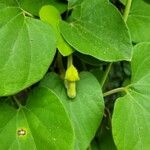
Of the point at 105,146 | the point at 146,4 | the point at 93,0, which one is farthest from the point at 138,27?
the point at 105,146

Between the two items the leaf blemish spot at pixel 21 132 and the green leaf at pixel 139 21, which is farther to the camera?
the green leaf at pixel 139 21

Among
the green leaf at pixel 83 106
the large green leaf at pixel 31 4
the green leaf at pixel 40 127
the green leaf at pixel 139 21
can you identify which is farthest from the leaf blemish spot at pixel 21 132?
the green leaf at pixel 139 21

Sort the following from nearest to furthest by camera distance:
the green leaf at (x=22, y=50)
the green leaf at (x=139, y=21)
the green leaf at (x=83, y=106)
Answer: the green leaf at (x=22, y=50) → the green leaf at (x=83, y=106) → the green leaf at (x=139, y=21)

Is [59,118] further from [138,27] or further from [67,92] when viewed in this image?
[138,27]

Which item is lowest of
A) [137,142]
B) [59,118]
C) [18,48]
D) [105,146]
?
[105,146]

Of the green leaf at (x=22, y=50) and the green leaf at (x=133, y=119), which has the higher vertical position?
the green leaf at (x=22, y=50)

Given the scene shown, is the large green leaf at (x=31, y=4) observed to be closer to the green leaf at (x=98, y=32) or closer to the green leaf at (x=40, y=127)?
the green leaf at (x=98, y=32)

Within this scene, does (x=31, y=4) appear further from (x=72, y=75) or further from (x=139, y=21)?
(x=139, y=21)
